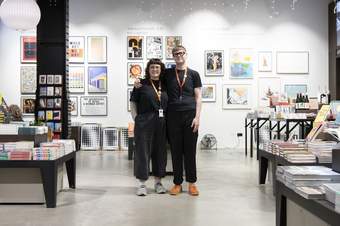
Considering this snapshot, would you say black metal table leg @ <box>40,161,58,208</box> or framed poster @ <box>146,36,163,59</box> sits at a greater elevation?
framed poster @ <box>146,36,163,59</box>

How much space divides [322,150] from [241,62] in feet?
27.0

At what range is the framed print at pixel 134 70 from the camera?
11758 millimetres

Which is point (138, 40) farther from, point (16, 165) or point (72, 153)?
point (16, 165)

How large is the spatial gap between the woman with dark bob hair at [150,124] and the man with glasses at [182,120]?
103 millimetres

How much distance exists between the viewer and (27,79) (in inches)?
464

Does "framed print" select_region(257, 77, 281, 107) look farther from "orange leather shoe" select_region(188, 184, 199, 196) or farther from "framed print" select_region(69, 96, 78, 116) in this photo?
"orange leather shoe" select_region(188, 184, 199, 196)

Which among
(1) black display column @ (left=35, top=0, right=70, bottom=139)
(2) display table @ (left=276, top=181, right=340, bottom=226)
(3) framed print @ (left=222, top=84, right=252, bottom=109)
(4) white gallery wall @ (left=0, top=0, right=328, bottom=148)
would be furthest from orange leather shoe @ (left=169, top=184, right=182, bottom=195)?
(3) framed print @ (left=222, top=84, right=252, bottom=109)

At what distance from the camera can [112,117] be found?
11789mm

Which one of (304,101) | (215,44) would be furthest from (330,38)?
(304,101)

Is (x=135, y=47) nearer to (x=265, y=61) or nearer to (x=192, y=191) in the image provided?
(x=265, y=61)

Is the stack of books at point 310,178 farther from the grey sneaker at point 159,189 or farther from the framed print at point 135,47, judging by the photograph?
the framed print at point 135,47

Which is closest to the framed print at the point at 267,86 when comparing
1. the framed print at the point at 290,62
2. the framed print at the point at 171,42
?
the framed print at the point at 290,62

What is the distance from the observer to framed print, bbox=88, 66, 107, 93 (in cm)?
1169

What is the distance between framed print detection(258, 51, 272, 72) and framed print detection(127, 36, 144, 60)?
3078 millimetres
